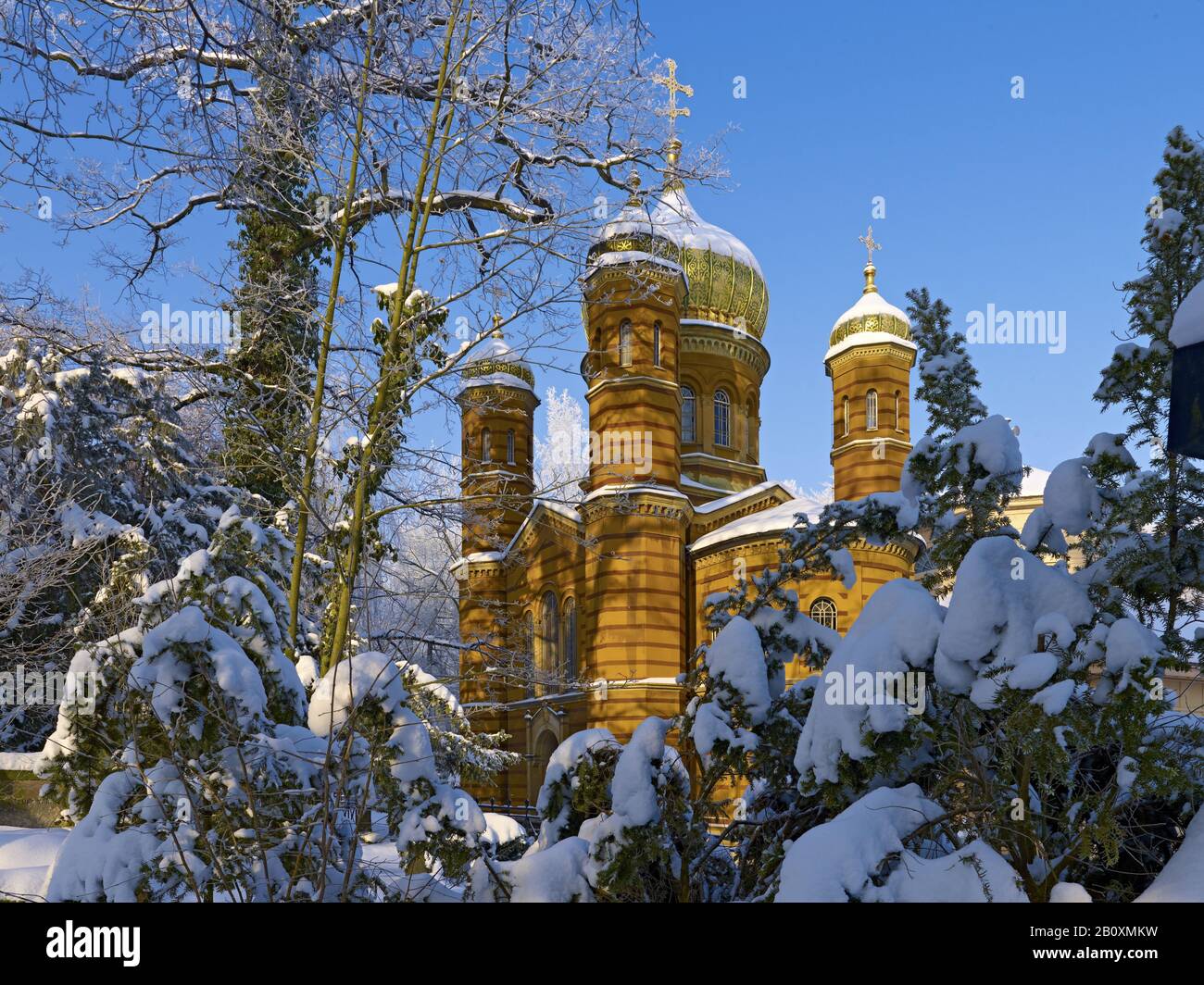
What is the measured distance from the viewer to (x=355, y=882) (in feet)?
13.6

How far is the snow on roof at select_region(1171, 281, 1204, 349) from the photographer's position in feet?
12.7

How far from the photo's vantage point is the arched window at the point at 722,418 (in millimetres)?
29250

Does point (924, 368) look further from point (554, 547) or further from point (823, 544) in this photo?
point (554, 547)

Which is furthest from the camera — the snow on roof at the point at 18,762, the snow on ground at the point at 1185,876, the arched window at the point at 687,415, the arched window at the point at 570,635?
the arched window at the point at 687,415

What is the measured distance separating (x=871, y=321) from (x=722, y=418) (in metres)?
5.29

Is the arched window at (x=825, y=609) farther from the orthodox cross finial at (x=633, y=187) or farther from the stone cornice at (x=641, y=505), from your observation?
the orthodox cross finial at (x=633, y=187)

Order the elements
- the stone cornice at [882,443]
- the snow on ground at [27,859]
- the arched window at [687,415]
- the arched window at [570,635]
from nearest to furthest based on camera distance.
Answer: the snow on ground at [27,859] → the arched window at [570,635] → the stone cornice at [882,443] → the arched window at [687,415]

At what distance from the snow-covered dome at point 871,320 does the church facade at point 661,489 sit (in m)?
0.05

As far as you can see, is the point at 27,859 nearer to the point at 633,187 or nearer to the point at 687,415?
the point at 633,187

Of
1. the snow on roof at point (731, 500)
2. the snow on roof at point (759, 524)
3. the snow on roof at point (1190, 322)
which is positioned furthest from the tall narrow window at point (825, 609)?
the snow on roof at point (1190, 322)

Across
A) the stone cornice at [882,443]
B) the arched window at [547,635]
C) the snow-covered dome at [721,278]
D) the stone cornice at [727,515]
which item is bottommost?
the arched window at [547,635]

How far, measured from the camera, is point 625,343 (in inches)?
957

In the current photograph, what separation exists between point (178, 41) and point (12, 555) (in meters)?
8.59
